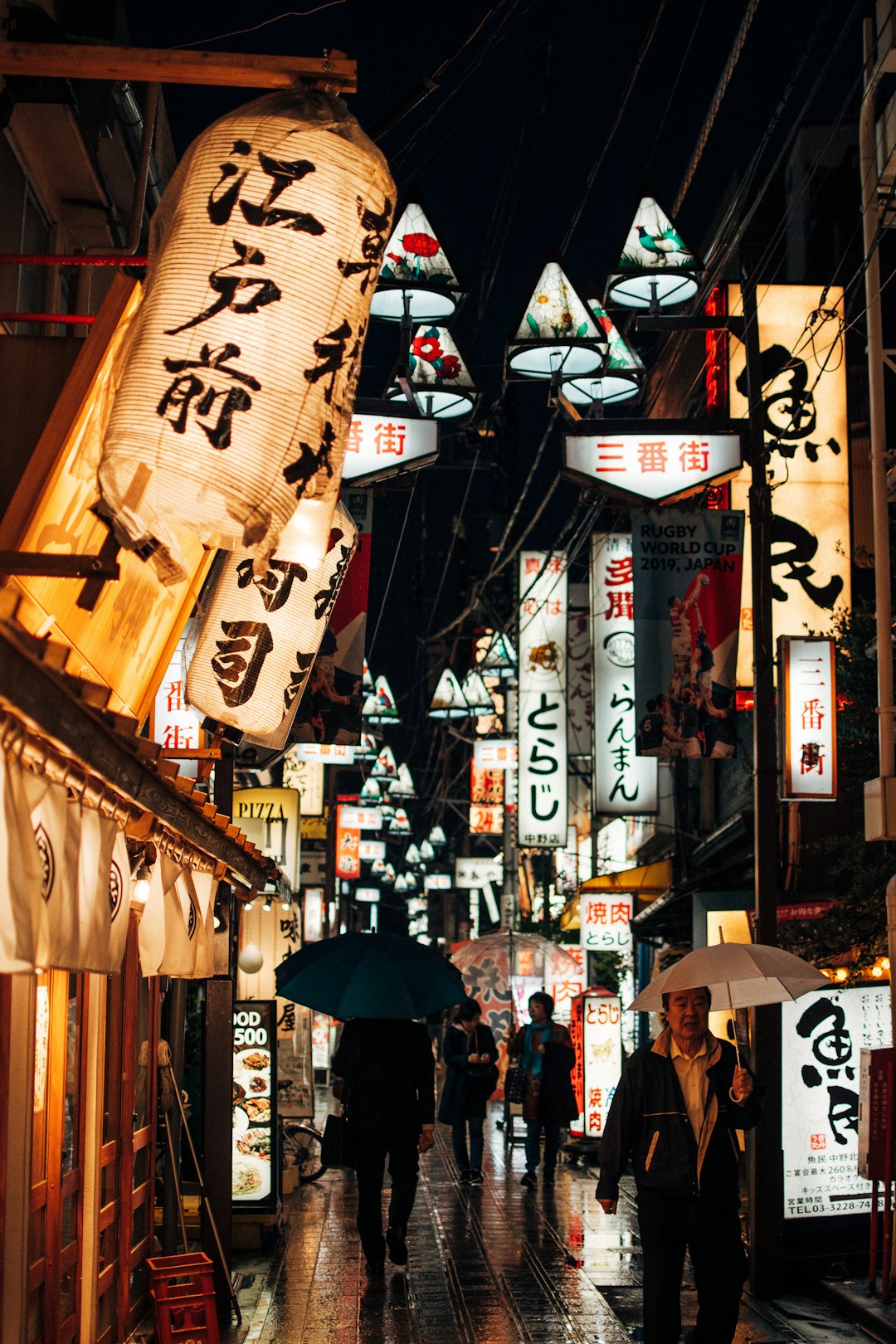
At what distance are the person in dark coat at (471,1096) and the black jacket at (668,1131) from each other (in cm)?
1158

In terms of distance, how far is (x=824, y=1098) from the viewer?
12.9 metres

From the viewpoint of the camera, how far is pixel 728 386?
19297 millimetres

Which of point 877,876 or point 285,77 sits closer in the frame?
point 285,77

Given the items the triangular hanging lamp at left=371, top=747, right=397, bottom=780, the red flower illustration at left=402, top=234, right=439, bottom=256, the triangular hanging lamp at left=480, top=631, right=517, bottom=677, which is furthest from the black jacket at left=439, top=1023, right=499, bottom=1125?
the triangular hanging lamp at left=371, top=747, right=397, bottom=780

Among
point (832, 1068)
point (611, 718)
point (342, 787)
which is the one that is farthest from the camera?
point (342, 787)

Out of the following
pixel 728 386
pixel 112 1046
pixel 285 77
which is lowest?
pixel 112 1046

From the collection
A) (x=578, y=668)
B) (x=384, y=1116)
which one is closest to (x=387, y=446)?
(x=384, y=1116)

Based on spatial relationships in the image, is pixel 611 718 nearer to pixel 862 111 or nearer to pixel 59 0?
pixel 862 111

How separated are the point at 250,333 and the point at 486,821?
129 feet

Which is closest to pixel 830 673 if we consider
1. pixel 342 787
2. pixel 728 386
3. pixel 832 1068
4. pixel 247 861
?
pixel 832 1068

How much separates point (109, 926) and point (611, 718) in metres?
18.7

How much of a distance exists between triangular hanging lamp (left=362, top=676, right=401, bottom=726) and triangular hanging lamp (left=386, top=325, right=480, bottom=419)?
21.8 metres

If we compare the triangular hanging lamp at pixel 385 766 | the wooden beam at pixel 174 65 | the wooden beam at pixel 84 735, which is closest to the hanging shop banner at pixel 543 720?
the triangular hanging lamp at pixel 385 766

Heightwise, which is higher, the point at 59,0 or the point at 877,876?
the point at 59,0
